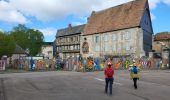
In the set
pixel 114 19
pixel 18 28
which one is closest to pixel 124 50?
pixel 114 19

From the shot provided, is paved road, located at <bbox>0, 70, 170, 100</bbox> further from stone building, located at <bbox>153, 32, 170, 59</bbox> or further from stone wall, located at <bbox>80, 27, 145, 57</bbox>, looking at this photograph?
stone building, located at <bbox>153, 32, 170, 59</bbox>

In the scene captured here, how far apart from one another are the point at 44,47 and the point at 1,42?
256ft

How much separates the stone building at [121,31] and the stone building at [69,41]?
1578 cm

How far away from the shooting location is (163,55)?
63250 mm

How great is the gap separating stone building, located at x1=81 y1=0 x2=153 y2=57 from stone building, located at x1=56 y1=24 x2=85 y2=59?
15.8 m

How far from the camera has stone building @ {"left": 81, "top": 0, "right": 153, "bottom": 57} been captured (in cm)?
→ 6918

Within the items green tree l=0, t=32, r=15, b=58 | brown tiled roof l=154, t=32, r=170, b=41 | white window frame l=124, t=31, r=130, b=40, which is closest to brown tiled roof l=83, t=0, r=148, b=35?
white window frame l=124, t=31, r=130, b=40

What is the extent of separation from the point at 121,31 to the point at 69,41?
37525mm

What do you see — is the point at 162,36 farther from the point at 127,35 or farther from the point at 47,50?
the point at 47,50

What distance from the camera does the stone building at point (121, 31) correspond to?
6918 centimetres

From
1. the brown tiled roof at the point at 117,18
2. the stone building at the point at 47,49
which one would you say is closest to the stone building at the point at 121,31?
the brown tiled roof at the point at 117,18

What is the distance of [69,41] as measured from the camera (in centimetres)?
10900

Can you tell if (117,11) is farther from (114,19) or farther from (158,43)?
(158,43)

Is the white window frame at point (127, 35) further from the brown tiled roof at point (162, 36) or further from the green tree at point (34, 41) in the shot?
the green tree at point (34, 41)
